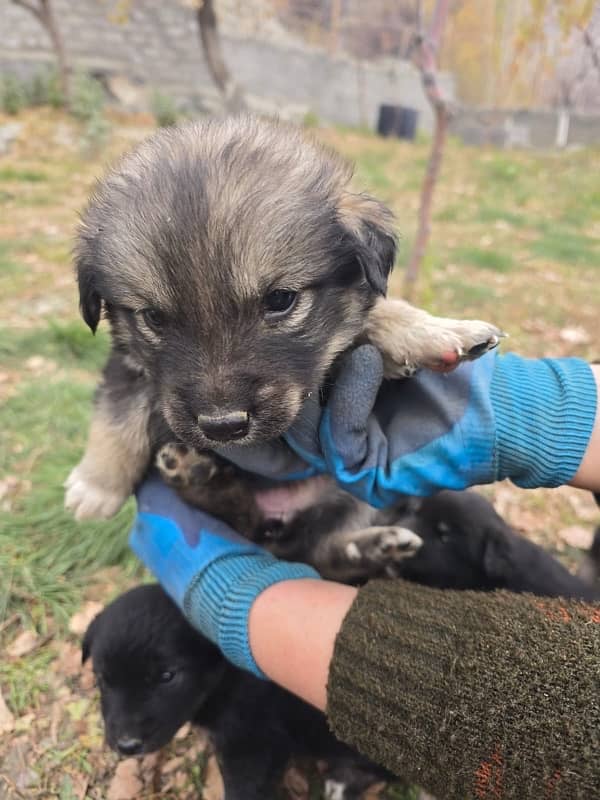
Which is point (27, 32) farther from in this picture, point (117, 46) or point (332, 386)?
point (332, 386)

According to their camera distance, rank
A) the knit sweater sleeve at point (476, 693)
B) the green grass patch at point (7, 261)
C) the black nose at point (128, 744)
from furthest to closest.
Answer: the green grass patch at point (7, 261) → the black nose at point (128, 744) → the knit sweater sleeve at point (476, 693)

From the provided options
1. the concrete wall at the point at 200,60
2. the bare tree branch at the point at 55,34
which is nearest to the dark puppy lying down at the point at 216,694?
the bare tree branch at the point at 55,34

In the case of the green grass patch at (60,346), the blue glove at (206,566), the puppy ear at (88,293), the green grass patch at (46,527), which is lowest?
the green grass patch at (46,527)

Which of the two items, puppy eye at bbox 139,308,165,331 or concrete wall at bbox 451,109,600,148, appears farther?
concrete wall at bbox 451,109,600,148

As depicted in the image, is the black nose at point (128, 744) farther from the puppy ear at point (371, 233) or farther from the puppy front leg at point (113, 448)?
the puppy ear at point (371, 233)

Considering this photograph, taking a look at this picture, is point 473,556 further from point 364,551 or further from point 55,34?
point 55,34

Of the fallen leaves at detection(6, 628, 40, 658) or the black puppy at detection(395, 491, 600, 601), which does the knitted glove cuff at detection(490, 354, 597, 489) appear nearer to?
the black puppy at detection(395, 491, 600, 601)

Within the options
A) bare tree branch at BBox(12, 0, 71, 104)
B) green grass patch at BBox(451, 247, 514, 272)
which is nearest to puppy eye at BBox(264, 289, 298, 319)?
green grass patch at BBox(451, 247, 514, 272)
